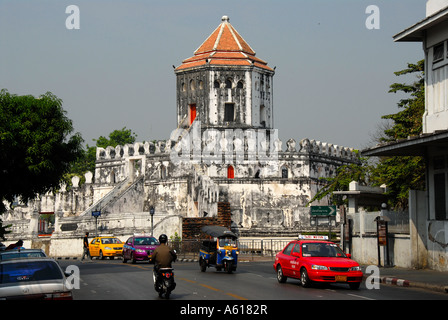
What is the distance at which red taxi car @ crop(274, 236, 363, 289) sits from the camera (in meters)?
20.8

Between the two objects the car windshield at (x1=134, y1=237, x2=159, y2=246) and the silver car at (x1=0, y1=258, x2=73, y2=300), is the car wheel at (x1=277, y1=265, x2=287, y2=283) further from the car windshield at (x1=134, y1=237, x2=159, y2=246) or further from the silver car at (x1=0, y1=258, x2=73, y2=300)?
the car windshield at (x1=134, y1=237, x2=159, y2=246)

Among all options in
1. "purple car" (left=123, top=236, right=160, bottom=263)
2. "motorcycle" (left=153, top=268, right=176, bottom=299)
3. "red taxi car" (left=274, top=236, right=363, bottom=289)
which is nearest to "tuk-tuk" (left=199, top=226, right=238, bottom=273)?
"red taxi car" (left=274, top=236, right=363, bottom=289)

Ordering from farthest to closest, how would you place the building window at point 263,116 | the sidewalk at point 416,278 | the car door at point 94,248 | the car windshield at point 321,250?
the building window at point 263,116, the car door at point 94,248, the car windshield at point 321,250, the sidewalk at point 416,278

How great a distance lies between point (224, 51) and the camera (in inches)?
2452

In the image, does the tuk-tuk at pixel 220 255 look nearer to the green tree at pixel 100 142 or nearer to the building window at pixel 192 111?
the building window at pixel 192 111

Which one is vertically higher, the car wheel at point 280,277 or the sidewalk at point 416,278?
the car wheel at point 280,277

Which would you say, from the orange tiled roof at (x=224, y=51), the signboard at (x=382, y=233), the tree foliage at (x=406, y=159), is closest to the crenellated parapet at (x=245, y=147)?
the orange tiled roof at (x=224, y=51)

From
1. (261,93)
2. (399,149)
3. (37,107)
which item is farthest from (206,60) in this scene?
(399,149)

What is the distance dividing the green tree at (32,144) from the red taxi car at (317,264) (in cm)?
1285

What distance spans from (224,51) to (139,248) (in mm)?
30350

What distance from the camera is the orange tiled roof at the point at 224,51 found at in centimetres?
6131

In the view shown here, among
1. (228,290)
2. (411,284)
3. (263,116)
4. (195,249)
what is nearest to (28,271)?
(228,290)

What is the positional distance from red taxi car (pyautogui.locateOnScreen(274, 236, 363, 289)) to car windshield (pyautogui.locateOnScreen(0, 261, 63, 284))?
7.95 meters
